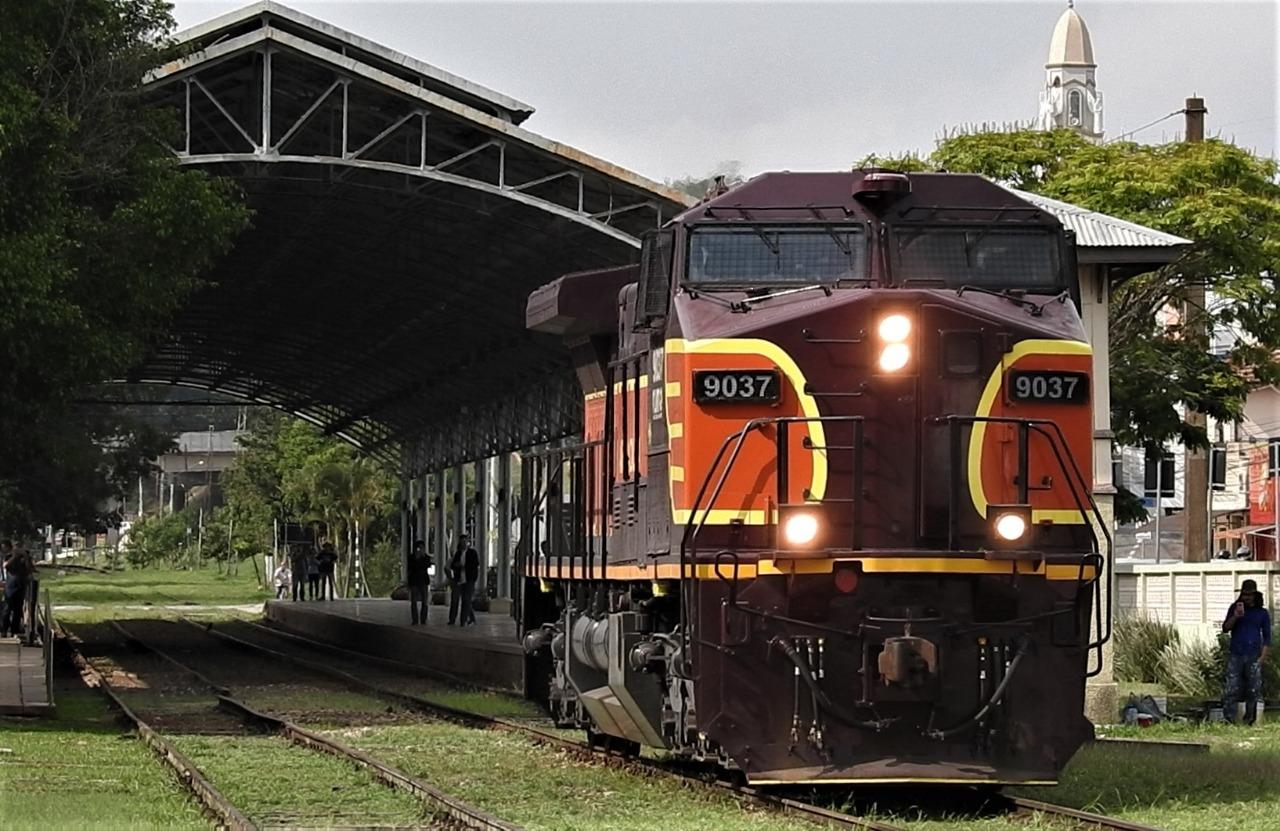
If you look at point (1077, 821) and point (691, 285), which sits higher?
point (691, 285)

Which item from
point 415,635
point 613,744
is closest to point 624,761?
point 613,744

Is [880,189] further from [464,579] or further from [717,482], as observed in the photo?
[464,579]

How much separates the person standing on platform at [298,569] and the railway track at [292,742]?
115 feet

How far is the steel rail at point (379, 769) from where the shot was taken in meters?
13.0

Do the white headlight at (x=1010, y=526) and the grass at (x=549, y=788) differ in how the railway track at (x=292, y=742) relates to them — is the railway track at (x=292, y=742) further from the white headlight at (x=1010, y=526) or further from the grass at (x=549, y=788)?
the white headlight at (x=1010, y=526)

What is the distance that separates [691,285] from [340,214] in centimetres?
2751

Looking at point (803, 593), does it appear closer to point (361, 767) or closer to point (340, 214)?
point (361, 767)

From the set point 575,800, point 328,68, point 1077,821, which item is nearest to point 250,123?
point 328,68

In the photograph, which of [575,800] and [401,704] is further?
[401,704]

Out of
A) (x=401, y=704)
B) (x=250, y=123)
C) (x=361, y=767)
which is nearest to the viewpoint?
(x=361, y=767)

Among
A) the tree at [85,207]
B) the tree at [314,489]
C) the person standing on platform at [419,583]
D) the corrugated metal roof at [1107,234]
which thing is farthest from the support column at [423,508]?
the corrugated metal roof at [1107,234]

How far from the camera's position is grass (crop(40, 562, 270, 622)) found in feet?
232

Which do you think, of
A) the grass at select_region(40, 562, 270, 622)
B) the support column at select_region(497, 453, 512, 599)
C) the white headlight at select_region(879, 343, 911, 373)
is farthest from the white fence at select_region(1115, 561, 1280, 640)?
the grass at select_region(40, 562, 270, 622)

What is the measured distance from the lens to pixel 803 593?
13.2 meters
